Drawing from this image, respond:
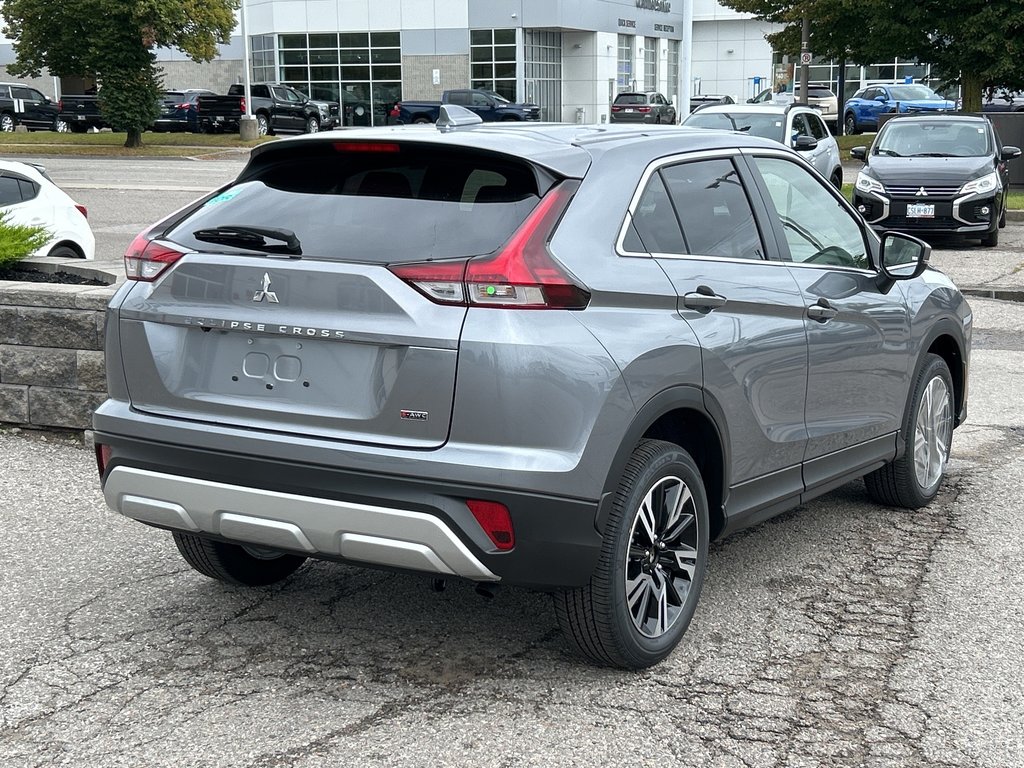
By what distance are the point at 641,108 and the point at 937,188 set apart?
115 feet

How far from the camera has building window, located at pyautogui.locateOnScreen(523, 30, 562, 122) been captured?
58.0 m

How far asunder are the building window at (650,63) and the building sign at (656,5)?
154cm

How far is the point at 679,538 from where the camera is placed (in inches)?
175

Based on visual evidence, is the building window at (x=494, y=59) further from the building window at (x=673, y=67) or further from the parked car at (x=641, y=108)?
the building window at (x=673, y=67)

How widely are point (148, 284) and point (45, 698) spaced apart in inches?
52.6

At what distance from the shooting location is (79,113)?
4975cm

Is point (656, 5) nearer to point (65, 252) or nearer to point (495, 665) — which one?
point (65, 252)

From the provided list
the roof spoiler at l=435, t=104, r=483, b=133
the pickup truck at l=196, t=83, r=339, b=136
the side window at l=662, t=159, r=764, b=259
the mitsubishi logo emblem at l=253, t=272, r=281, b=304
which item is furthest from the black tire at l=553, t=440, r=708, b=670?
the pickup truck at l=196, t=83, r=339, b=136

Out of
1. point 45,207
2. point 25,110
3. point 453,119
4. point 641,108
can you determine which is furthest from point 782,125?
point 25,110

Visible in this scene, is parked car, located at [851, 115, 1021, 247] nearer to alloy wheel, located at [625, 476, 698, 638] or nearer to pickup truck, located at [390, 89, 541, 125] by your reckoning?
alloy wheel, located at [625, 476, 698, 638]

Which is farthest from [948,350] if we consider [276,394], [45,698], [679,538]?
[45,698]

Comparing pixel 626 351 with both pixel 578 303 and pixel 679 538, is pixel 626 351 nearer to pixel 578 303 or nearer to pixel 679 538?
pixel 578 303

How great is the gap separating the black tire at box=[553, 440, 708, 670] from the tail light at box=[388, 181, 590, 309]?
0.60m

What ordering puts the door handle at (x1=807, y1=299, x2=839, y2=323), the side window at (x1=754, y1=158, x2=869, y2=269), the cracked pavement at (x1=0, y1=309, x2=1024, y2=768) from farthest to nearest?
the side window at (x1=754, y1=158, x2=869, y2=269)
the door handle at (x1=807, y1=299, x2=839, y2=323)
the cracked pavement at (x1=0, y1=309, x2=1024, y2=768)
